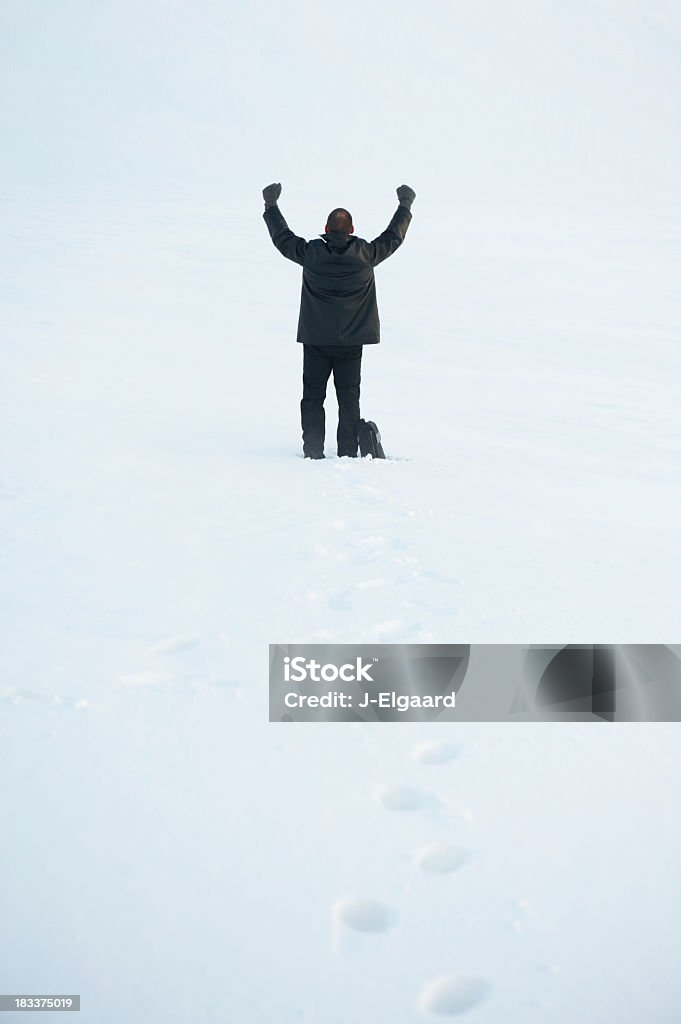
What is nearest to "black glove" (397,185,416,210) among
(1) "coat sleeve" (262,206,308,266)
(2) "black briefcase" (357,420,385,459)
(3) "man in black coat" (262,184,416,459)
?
(3) "man in black coat" (262,184,416,459)

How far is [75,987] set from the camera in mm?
1945

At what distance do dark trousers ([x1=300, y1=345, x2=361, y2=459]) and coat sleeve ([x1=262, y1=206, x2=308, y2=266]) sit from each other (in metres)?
0.56

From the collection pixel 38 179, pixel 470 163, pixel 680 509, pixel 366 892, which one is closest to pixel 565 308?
pixel 680 509

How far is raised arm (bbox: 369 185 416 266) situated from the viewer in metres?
5.49

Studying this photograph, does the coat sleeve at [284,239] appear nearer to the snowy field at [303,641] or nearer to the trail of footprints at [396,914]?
the snowy field at [303,641]

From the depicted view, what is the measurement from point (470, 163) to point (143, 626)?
6432 cm

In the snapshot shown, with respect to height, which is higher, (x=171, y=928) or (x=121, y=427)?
(x=121, y=427)

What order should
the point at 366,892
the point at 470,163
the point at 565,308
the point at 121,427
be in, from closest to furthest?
the point at 366,892 → the point at 121,427 → the point at 565,308 → the point at 470,163

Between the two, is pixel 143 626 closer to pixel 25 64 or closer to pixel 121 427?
pixel 121 427

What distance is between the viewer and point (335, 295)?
18.1 feet

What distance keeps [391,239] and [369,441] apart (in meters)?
1.21

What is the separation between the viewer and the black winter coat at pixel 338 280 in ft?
17.7

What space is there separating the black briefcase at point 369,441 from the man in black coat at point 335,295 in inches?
6.1

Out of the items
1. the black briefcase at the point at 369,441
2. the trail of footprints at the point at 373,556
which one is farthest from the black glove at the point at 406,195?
the trail of footprints at the point at 373,556
